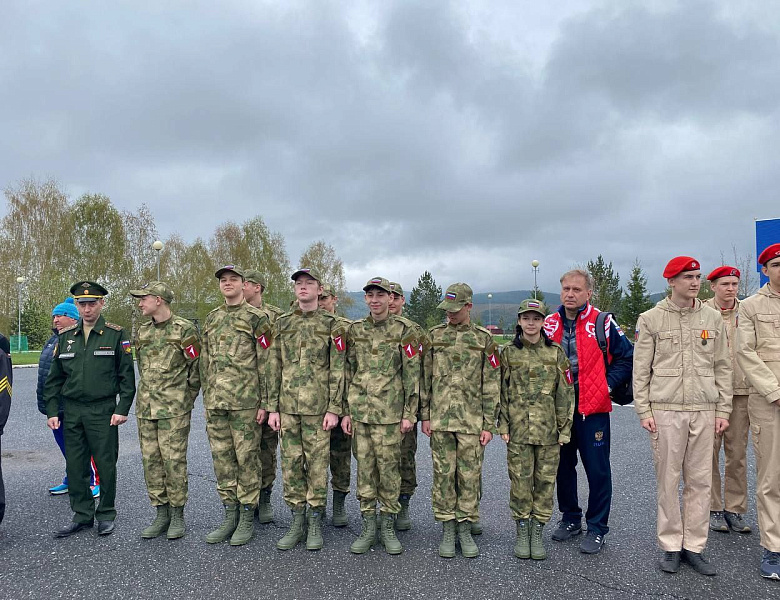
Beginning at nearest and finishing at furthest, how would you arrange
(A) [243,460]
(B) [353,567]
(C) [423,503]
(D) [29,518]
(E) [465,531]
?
(B) [353,567] → (E) [465,531] → (A) [243,460] → (D) [29,518] → (C) [423,503]

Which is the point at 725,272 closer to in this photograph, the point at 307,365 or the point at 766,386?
the point at 766,386

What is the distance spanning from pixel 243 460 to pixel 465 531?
193 cm

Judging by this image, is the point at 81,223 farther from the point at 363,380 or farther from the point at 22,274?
the point at 363,380

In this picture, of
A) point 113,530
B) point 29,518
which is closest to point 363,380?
point 113,530

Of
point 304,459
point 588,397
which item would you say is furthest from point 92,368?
point 588,397

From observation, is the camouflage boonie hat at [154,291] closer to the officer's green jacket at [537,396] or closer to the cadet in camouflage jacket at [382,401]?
the cadet in camouflage jacket at [382,401]

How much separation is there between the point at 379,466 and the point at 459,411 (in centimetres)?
81

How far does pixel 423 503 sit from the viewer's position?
527 cm

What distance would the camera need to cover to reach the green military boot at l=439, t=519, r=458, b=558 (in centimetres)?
399

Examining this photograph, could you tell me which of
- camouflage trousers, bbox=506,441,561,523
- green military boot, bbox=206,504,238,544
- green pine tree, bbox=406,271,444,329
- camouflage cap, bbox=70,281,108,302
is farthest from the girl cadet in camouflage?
green pine tree, bbox=406,271,444,329

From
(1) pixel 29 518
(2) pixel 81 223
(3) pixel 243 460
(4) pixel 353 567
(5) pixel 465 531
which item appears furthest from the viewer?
(2) pixel 81 223

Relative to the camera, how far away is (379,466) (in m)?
4.29

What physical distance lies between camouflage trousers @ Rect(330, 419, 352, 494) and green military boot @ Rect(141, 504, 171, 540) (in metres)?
1.45

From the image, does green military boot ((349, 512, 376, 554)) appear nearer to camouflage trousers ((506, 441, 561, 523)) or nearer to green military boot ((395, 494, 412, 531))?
green military boot ((395, 494, 412, 531))
